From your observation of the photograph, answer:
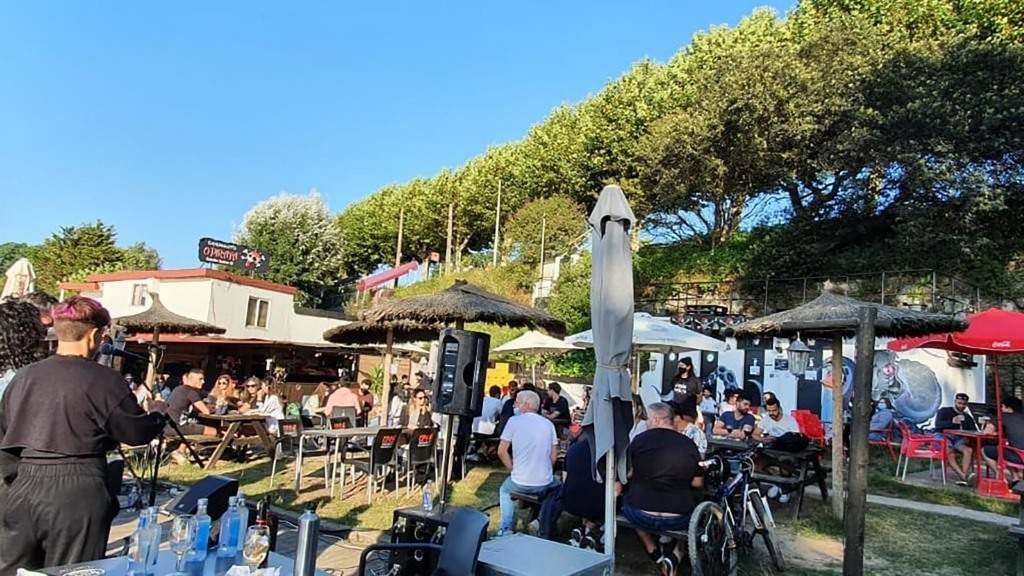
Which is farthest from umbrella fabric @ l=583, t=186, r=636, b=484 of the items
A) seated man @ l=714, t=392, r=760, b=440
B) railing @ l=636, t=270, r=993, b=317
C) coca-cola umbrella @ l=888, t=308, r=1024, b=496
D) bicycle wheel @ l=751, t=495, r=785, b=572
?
railing @ l=636, t=270, r=993, b=317

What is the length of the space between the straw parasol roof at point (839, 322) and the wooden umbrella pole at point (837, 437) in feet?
0.99

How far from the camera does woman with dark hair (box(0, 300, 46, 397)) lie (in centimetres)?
338

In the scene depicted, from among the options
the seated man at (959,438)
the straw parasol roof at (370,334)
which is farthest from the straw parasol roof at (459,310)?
the seated man at (959,438)

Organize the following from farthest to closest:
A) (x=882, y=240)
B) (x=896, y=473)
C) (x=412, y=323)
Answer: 1. (x=882, y=240)
2. (x=896, y=473)
3. (x=412, y=323)

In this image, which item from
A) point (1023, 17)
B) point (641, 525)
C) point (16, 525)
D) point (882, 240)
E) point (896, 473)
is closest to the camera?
point (16, 525)

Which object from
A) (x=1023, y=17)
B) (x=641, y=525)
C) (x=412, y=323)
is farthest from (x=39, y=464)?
(x=1023, y=17)

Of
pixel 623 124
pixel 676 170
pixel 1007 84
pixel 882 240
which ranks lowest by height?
pixel 882 240

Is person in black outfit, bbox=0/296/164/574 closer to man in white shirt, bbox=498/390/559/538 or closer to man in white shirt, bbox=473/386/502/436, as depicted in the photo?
man in white shirt, bbox=498/390/559/538

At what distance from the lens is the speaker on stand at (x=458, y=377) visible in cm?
527

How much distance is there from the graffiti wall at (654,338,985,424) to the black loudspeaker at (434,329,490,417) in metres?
10.2

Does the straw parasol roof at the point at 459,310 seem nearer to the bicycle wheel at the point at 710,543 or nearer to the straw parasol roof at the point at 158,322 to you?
the bicycle wheel at the point at 710,543

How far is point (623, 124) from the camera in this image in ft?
83.9

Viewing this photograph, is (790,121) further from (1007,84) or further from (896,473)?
(896,473)

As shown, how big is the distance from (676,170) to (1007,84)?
835 cm
